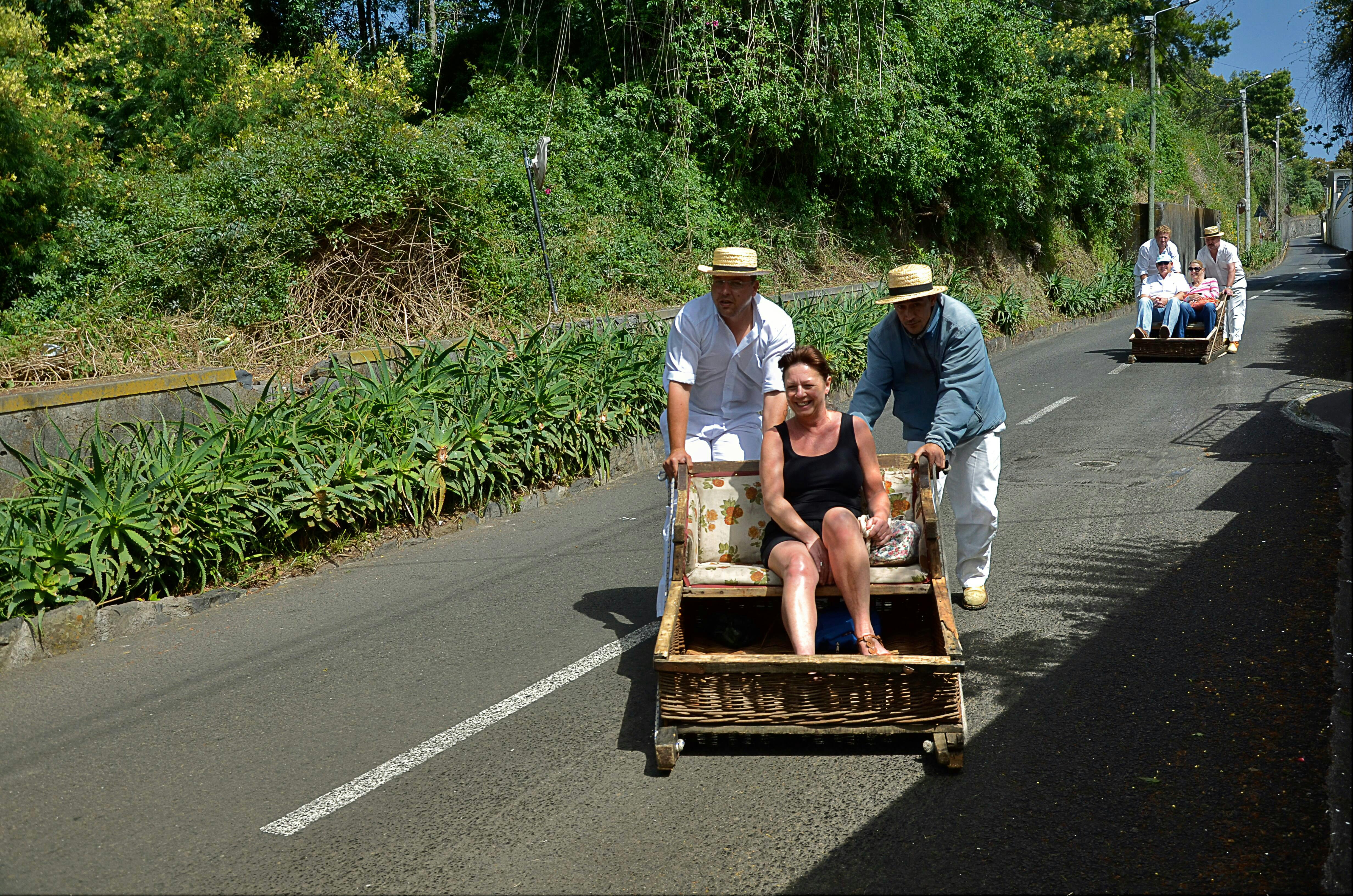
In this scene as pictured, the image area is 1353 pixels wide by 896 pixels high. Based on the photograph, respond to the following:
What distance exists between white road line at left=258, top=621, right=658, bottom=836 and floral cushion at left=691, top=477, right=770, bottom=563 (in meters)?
0.72

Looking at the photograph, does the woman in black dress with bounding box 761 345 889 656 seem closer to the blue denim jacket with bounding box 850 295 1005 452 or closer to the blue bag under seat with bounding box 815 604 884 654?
the blue bag under seat with bounding box 815 604 884 654

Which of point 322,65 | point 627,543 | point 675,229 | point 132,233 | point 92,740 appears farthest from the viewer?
point 675,229

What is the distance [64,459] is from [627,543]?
3.94 metres

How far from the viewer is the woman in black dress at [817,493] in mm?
4875

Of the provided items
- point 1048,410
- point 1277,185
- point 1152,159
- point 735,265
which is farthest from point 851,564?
point 1277,185

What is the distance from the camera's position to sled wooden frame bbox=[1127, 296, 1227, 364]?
53.4ft

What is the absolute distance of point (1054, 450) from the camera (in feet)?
35.0

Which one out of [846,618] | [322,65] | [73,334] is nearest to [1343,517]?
[846,618]

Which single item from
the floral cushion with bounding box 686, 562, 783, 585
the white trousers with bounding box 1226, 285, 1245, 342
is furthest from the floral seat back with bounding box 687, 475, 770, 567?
the white trousers with bounding box 1226, 285, 1245, 342

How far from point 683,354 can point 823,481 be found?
1079 millimetres

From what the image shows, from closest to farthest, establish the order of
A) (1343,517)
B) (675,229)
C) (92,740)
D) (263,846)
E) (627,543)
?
(263,846)
(92,740)
(1343,517)
(627,543)
(675,229)

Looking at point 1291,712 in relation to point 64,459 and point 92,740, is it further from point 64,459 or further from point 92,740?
point 64,459

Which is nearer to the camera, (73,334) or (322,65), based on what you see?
(73,334)

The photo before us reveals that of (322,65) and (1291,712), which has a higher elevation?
(322,65)
